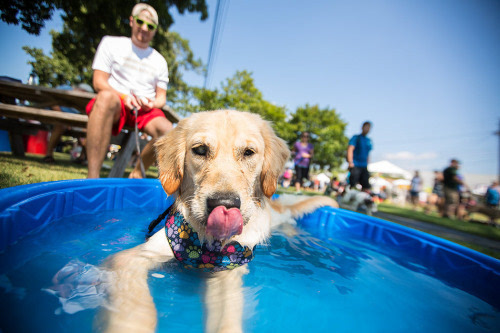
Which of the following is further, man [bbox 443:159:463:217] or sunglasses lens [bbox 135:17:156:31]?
man [bbox 443:159:463:217]

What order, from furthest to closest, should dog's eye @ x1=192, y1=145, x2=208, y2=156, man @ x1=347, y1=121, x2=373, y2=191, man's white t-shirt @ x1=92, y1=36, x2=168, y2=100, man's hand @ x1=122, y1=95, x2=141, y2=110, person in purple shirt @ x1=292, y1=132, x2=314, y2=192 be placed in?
person in purple shirt @ x1=292, y1=132, x2=314, y2=192 < man @ x1=347, y1=121, x2=373, y2=191 < man's white t-shirt @ x1=92, y1=36, x2=168, y2=100 < man's hand @ x1=122, y1=95, x2=141, y2=110 < dog's eye @ x1=192, y1=145, x2=208, y2=156

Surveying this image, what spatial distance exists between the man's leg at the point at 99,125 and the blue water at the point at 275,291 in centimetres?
120

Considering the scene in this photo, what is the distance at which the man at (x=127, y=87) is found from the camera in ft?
11.1

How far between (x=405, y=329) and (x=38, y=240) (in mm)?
2807

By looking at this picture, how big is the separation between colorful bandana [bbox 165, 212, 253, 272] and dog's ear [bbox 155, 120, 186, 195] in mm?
391

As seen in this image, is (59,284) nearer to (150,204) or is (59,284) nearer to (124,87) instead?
(150,204)

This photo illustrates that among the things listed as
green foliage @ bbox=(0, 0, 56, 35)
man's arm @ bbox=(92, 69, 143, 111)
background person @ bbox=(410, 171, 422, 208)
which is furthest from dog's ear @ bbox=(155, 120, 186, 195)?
background person @ bbox=(410, 171, 422, 208)

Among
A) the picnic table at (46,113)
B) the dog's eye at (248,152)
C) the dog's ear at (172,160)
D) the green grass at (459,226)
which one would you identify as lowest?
the green grass at (459,226)

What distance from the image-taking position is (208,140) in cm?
188

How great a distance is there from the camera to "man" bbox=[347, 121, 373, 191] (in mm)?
6730

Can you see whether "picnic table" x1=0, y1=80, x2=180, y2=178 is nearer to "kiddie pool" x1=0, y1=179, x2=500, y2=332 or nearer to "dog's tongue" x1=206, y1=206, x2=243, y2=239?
"kiddie pool" x1=0, y1=179, x2=500, y2=332

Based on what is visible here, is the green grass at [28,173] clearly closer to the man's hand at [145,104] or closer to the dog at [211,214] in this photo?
the man's hand at [145,104]

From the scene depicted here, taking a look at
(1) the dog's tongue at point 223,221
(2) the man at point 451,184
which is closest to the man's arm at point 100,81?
(1) the dog's tongue at point 223,221

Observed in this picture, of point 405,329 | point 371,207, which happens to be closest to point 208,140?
point 405,329
